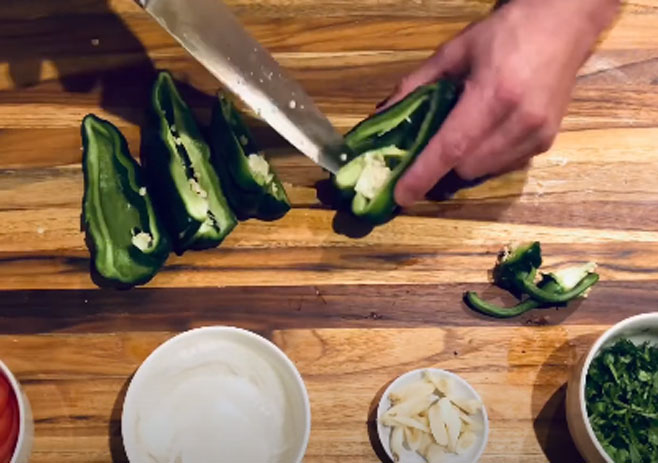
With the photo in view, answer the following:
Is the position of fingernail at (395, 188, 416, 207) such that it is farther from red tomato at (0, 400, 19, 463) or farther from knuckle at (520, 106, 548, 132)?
red tomato at (0, 400, 19, 463)

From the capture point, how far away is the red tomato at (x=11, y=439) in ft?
4.88

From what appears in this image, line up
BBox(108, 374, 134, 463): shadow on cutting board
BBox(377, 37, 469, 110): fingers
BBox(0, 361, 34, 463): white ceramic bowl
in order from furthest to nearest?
BBox(377, 37, 469, 110): fingers < BBox(108, 374, 134, 463): shadow on cutting board < BBox(0, 361, 34, 463): white ceramic bowl

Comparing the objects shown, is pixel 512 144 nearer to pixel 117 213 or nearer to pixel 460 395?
pixel 460 395

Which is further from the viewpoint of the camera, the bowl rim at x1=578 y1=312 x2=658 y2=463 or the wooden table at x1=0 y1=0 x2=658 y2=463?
the wooden table at x1=0 y1=0 x2=658 y2=463

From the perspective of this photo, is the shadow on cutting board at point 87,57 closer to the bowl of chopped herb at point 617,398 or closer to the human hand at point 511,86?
the human hand at point 511,86

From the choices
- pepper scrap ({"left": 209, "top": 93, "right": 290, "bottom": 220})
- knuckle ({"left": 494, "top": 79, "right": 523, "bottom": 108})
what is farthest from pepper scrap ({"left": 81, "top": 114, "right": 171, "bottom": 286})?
knuckle ({"left": 494, "top": 79, "right": 523, "bottom": 108})

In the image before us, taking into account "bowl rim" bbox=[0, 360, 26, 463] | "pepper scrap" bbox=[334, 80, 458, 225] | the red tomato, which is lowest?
the red tomato

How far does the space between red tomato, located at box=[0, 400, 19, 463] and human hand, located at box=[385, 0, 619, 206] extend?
0.78 meters

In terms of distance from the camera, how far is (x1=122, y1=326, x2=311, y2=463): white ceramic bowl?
1534 mm

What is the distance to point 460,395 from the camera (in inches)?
62.9

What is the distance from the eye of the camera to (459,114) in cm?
161

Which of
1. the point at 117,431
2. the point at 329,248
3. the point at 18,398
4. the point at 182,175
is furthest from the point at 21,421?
the point at 329,248

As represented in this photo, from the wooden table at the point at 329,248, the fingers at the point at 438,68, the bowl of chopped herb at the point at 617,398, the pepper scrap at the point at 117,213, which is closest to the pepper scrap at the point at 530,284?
the wooden table at the point at 329,248

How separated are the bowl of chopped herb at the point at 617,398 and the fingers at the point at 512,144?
1.20 feet
